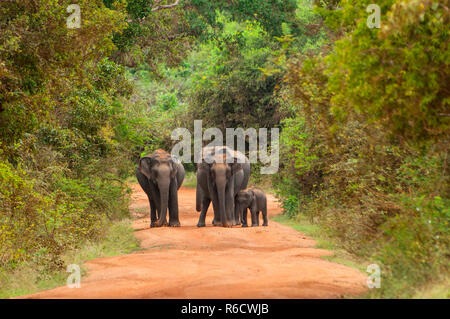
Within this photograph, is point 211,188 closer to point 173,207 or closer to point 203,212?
point 203,212

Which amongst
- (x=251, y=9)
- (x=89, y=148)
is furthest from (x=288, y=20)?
(x=89, y=148)

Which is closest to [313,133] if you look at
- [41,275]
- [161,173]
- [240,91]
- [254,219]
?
[254,219]

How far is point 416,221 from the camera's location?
886 cm

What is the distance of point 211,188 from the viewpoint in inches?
790

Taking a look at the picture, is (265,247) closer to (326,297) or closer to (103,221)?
(103,221)

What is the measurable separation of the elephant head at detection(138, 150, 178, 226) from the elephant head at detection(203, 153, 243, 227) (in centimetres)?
107

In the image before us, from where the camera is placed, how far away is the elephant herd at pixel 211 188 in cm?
1941

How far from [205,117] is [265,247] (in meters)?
23.8

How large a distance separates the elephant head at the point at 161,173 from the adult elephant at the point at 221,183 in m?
0.97

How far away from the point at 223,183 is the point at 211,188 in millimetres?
636

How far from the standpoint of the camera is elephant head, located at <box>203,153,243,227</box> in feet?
63.9

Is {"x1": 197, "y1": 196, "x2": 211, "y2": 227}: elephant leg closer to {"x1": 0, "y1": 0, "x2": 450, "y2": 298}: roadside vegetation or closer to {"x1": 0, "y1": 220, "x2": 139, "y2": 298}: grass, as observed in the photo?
{"x1": 0, "y1": 0, "x2": 450, "y2": 298}: roadside vegetation

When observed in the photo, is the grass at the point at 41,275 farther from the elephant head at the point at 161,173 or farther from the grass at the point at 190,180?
the grass at the point at 190,180

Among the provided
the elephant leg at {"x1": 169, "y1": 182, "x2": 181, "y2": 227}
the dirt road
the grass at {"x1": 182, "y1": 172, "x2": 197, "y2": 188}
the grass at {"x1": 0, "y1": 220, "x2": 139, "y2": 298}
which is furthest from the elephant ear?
the grass at {"x1": 182, "y1": 172, "x2": 197, "y2": 188}
